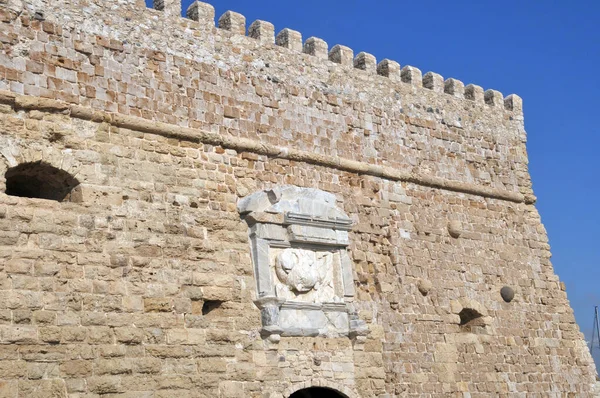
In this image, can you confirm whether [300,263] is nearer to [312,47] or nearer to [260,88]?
[260,88]

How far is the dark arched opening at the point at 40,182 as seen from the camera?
28.5 feet

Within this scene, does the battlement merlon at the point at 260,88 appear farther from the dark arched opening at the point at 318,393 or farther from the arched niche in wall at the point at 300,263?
the dark arched opening at the point at 318,393

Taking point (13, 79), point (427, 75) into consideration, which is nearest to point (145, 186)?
point (13, 79)

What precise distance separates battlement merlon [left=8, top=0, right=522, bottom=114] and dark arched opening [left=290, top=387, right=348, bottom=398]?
4000 millimetres

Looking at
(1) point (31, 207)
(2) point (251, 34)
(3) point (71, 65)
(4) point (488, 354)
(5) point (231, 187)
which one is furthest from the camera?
(4) point (488, 354)

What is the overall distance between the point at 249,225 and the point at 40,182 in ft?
7.24

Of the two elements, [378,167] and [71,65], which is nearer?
[71,65]

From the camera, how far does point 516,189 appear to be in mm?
13305

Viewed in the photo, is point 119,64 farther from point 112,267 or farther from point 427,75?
point 427,75

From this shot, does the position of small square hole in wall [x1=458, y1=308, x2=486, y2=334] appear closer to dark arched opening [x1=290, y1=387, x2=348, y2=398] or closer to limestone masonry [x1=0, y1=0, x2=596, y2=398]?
limestone masonry [x1=0, y1=0, x2=596, y2=398]

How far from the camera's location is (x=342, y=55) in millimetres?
11727

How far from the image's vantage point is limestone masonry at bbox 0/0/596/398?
336 inches

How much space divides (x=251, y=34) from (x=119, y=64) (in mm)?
2055

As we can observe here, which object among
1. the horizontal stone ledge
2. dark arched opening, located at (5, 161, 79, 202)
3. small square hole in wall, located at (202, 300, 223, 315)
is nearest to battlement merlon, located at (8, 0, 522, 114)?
the horizontal stone ledge
